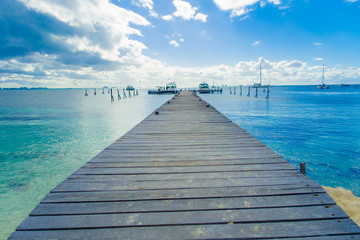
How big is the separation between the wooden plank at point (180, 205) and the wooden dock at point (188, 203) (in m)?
0.01

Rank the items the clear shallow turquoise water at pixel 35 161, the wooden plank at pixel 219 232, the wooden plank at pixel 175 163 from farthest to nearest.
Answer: the clear shallow turquoise water at pixel 35 161 < the wooden plank at pixel 175 163 < the wooden plank at pixel 219 232

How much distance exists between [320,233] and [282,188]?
2.69 ft

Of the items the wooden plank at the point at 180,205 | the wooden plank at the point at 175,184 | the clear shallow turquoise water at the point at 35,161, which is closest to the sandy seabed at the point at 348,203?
the wooden plank at the point at 175,184

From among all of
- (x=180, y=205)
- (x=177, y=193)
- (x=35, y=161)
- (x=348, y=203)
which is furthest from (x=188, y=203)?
(x=35, y=161)

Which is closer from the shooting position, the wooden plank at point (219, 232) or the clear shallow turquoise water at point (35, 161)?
the wooden plank at point (219, 232)

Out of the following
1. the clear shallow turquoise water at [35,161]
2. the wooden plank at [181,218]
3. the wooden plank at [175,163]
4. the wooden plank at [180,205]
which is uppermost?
the wooden plank at [175,163]

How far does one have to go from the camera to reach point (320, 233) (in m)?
1.86

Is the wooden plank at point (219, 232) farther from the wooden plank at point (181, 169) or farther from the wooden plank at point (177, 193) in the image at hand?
the wooden plank at point (181, 169)

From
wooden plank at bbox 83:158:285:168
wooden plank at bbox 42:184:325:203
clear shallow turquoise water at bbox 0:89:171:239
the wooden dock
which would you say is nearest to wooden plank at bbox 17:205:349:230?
the wooden dock

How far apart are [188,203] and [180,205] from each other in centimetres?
11

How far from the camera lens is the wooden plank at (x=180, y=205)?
2244 millimetres

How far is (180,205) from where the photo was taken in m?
2.33

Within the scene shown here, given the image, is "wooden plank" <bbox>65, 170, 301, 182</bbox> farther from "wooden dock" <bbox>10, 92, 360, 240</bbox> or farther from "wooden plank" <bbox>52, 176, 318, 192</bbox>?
"wooden plank" <bbox>52, 176, 318, 192</bbox>

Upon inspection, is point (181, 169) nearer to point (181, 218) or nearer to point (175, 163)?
point (175, 163)
